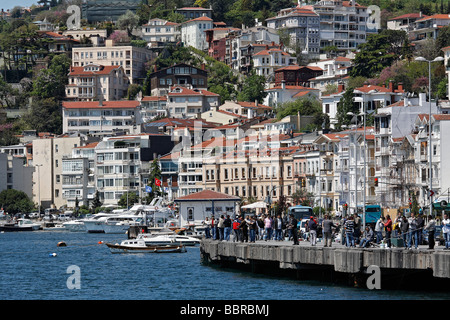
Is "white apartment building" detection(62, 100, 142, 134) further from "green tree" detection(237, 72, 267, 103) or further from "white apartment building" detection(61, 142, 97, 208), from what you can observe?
"white apartment building" detection(61, 142, 97, 208)

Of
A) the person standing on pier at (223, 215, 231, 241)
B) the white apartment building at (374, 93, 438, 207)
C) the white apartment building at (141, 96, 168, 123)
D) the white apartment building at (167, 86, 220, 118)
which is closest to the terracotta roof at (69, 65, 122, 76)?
the white apartment building at (141, 96, 168, 123)

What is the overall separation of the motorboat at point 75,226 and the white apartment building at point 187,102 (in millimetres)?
50794

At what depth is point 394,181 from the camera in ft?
304

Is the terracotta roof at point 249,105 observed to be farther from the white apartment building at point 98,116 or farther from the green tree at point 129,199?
the green tree at point 129,199

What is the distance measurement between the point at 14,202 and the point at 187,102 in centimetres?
3418

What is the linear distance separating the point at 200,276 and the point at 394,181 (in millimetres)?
38969

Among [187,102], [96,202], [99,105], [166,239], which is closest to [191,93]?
[187,102]

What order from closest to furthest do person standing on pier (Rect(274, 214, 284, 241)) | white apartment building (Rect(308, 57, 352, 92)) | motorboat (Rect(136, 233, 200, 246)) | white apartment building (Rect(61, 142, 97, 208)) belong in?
person standing on pier (Rect(274, 214, 284, 241)), motorboat (Rect(136, 233, 200, 246)), white apartment building (Rect(61, 142, 97, 208)), white apartment building (Rect(308, 57, 352, 92))

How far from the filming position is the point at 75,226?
423ft

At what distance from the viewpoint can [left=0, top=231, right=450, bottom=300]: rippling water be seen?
4653cm

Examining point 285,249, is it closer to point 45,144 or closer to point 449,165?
point 449,165

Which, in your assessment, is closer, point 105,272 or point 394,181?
point 105,272

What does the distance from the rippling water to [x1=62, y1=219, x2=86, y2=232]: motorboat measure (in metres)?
47.2
